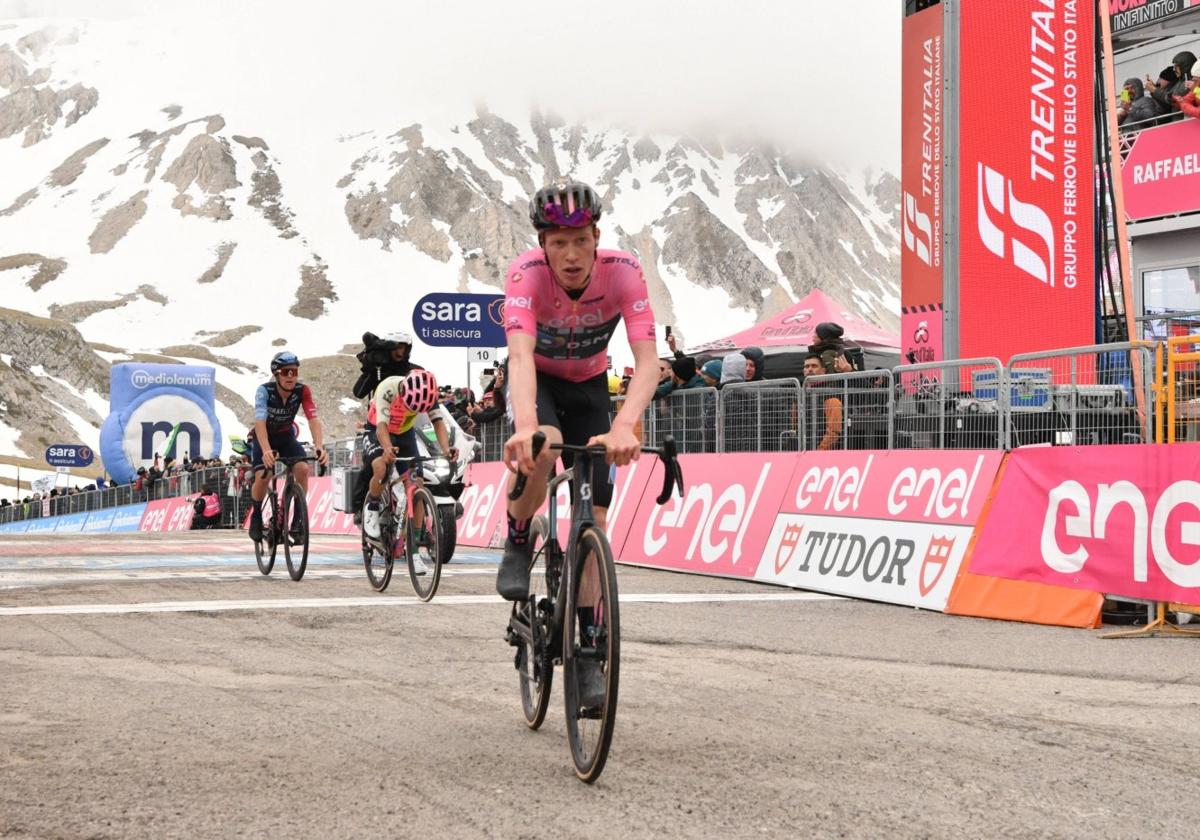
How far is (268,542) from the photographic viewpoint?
1255cm

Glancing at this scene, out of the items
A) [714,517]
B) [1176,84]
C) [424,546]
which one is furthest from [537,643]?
[1176,84]

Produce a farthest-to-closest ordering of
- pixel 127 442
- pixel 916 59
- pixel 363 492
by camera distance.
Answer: pixel 127 442, pixel 916 59, pixel 363 492

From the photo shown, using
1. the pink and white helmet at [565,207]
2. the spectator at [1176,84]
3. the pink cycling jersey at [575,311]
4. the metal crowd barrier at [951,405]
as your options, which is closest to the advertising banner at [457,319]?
the metal crowd barrier at [951,405]

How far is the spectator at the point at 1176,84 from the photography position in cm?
2219

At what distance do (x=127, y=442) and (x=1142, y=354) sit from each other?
41.8 metres

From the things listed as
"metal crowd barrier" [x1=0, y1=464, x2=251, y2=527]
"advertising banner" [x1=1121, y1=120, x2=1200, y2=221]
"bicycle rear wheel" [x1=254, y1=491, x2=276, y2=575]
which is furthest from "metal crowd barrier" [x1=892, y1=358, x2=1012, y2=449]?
"metal crowd barrier" [x1=0, y1=464, x2=251, y2=527]

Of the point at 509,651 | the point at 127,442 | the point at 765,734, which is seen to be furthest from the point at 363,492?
the point at 127,442

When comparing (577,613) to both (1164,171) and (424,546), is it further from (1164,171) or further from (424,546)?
(1164,171)

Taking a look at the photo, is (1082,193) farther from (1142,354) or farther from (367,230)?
(367,230)

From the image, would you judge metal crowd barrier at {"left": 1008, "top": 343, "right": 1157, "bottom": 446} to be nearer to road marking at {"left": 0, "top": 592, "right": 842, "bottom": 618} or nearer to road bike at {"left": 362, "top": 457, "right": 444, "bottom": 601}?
road marking at {"left": 0, "top": 592, "right": 842, "bottom": 618}

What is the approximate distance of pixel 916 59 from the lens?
15.8 m

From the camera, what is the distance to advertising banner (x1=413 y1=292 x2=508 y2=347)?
19984mm

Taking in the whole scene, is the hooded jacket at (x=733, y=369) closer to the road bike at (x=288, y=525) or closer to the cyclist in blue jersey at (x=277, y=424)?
the cyclist in blue jersey at (x=277, y=424)

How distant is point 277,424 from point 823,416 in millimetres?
4876
